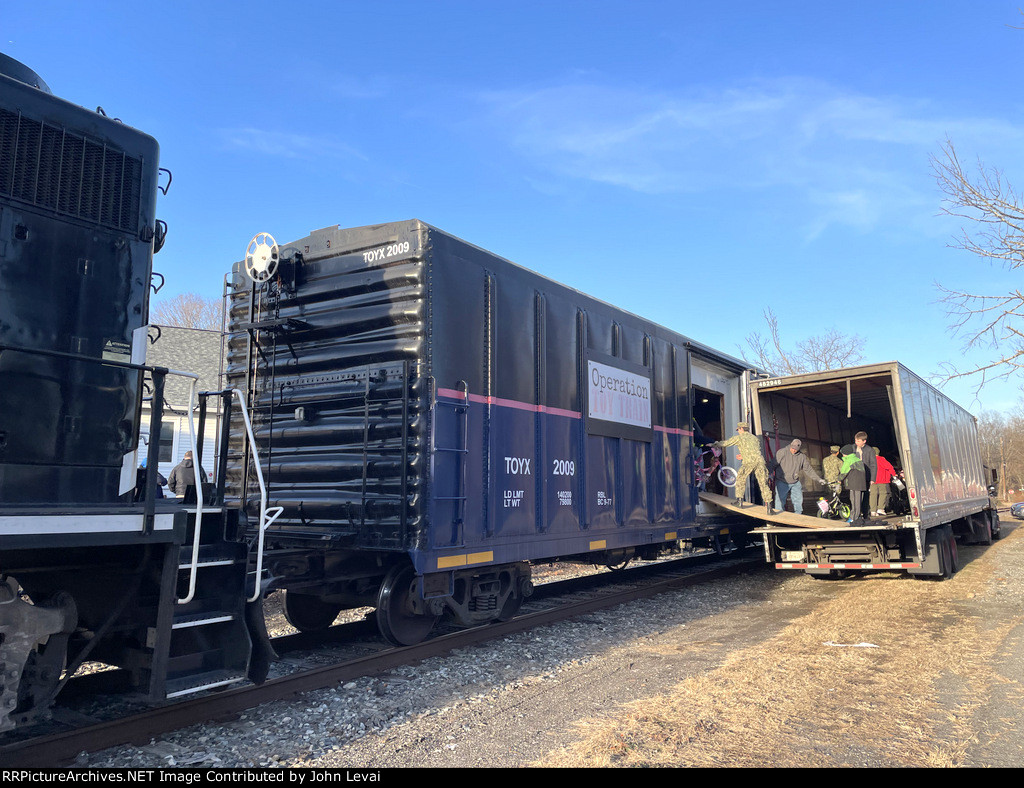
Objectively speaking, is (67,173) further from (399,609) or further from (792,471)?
(792,471)

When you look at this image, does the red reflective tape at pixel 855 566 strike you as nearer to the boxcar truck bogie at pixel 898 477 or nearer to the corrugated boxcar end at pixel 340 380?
the boxcar truck bogie at pixel 898 477

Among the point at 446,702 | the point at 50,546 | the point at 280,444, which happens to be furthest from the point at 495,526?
the point at 50,546

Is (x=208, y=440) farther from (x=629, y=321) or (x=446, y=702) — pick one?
(x=446, y=702)

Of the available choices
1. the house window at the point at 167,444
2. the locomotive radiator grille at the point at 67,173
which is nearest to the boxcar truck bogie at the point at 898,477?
the locomotive radiator grille at the point at 67,173

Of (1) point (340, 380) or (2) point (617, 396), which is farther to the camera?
(2) point (617, 396)

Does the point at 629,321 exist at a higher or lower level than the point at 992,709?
higher

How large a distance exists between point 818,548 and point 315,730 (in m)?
8.91

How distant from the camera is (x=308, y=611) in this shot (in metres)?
7.10

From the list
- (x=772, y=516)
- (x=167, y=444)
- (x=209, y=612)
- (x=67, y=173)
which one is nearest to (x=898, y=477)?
(x=772, y=516)

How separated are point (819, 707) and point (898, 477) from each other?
812 centimetres

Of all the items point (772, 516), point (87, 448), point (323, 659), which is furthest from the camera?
point (772, 516)

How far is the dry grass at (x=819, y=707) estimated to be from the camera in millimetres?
4141

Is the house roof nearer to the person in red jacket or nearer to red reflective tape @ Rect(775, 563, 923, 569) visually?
red reflective tape @ Rect(775, 563, 923, 569)
